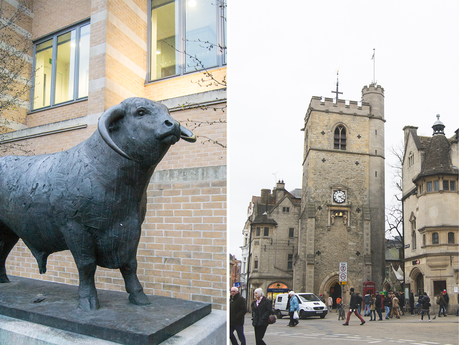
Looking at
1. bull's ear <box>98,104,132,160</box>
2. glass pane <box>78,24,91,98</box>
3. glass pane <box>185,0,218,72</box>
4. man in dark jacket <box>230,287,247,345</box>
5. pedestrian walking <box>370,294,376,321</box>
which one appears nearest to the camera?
bull's ear <box>98,104,132,160</box>

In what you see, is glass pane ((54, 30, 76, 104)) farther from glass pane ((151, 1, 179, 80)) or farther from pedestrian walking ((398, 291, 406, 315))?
pedestrian walking ((398, 291, 406, 315))

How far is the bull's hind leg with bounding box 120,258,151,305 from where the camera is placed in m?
2.40

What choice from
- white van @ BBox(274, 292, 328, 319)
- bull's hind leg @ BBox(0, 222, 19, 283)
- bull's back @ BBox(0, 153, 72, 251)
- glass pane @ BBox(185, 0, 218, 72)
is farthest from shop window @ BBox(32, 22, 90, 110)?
white van @ BBox(274, 292, 328, 319)

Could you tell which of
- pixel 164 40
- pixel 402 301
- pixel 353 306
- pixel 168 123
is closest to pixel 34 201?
pixel 168 123

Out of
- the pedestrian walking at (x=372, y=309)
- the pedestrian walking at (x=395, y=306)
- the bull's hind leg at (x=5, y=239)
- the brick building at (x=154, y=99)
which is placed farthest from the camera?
the brick building at (x=154, y=99)

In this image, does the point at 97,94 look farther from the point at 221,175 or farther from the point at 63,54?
the point at 221,175

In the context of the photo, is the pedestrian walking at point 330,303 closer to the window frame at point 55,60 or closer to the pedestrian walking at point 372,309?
the pedestrian walking at point 372,309

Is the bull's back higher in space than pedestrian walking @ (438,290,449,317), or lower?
higher

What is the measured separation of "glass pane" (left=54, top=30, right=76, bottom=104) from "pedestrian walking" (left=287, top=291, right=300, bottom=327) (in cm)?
661

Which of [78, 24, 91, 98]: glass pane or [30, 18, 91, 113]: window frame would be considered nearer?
[78, 24, 91, 98]: glass pane

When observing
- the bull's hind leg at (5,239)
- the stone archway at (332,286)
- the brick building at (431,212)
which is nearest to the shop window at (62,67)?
the bull's hind leg at (5,239)

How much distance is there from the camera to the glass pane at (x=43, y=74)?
26.0 ft

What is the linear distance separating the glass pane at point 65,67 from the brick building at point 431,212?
22.7ft

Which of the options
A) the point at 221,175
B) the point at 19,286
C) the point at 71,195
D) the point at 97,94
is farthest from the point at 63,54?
the point at 71,195
